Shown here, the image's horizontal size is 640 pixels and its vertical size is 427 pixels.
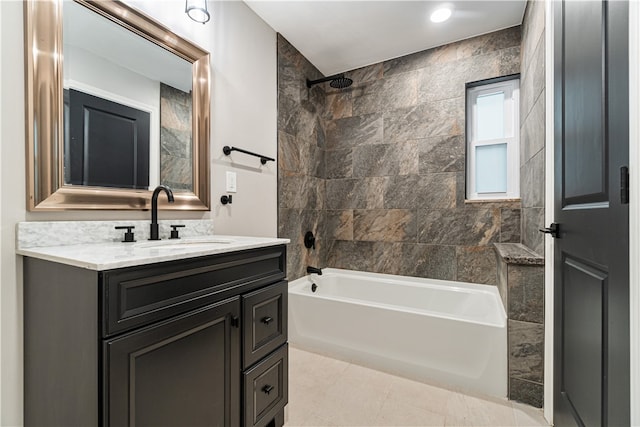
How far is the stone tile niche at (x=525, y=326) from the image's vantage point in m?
1.55

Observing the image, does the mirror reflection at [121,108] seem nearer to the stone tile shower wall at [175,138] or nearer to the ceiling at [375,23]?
the stone tile shower wall at [175,138]

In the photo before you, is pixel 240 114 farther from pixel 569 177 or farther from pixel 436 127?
pixel 569 177

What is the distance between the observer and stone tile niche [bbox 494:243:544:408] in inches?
61.2

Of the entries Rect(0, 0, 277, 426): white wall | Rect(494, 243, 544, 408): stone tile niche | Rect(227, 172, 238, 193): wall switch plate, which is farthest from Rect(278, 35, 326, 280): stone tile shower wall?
Rect(494, 243, 544, 408): stone tile niche

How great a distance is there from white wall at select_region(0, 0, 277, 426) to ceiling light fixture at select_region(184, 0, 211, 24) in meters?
0.11

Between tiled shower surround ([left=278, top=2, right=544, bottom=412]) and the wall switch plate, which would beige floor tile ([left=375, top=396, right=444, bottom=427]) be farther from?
the wall switch plate

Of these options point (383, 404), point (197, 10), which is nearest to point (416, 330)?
point (383, 404)

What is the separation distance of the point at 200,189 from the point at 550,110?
1.86 metres

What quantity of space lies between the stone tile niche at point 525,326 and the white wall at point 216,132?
1.65 meters

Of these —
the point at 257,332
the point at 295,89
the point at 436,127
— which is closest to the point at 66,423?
the point at 257,332

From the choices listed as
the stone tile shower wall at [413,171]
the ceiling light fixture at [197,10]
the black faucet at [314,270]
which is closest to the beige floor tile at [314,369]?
the black faucet at [314,270]

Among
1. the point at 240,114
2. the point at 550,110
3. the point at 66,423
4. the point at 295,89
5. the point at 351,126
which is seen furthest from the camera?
the point at 351,126

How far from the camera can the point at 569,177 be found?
1.15 metres

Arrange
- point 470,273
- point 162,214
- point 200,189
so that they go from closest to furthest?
point 162,214
point 200,189
point 470,273
